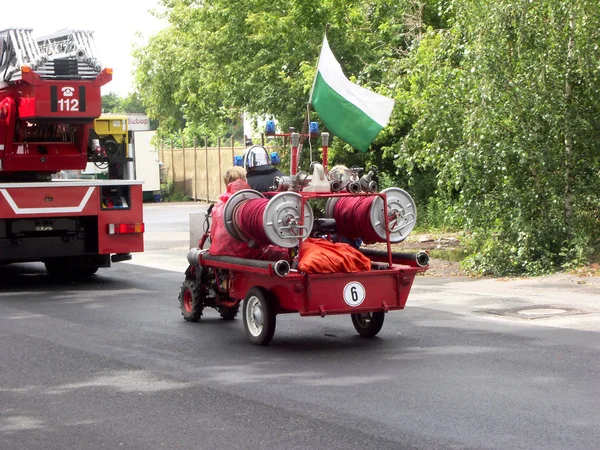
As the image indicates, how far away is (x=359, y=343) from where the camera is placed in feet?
35.0

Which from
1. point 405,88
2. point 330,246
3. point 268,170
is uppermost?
point 405,88

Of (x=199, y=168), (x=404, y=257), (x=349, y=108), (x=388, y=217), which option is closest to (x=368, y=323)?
(x=404, y=257)

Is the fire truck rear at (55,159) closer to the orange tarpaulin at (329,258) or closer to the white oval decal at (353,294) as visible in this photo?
the orange tarpaulin at (329,258)

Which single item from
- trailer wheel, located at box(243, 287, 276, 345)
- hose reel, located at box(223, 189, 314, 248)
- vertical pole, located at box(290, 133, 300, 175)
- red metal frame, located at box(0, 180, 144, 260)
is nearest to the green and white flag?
vertical pole, located at box(290, 133, 300, 175)

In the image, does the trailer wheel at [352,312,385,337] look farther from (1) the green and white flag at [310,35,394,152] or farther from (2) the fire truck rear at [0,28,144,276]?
(2) the fire truck rear at [0,28,144,276]

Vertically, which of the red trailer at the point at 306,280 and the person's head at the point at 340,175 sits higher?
the person's head at the point at 340,175

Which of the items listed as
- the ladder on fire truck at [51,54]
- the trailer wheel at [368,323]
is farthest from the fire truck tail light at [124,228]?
the trailer wheel at [368,323]

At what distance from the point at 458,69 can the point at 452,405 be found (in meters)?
10.2

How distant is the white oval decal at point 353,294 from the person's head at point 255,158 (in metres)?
2.57

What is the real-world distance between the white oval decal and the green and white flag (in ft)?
5.60

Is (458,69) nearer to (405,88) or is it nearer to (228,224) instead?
(405,88)

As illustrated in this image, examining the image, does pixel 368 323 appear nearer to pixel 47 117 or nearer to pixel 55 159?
pixel 47 117

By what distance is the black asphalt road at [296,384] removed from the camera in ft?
23.2

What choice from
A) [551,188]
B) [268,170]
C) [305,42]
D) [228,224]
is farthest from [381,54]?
[228,224]
